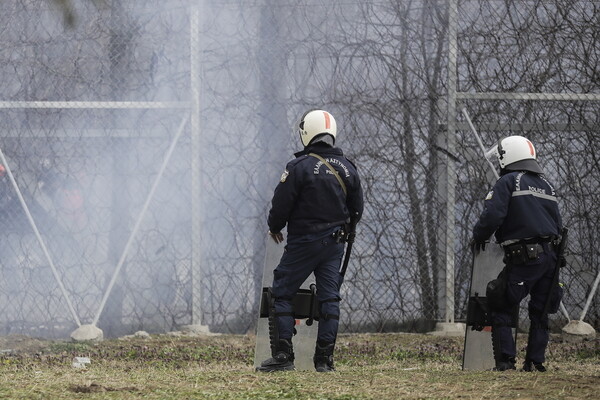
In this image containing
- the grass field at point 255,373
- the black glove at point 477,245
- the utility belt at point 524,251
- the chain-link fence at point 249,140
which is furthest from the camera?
the chain-link fence at point 249,140

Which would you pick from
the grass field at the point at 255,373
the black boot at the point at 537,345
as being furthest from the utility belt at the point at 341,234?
the black boot at the point at 537,345

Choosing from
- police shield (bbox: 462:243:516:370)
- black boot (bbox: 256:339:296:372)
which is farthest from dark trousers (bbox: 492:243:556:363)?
black boot (bbox: 256:339:296:372)

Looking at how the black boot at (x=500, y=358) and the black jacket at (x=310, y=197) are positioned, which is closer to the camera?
the black jacket at (x=310, y=197)

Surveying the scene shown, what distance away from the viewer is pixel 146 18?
9.92 meters

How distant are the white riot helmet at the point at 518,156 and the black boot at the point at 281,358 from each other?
1979 millimetres

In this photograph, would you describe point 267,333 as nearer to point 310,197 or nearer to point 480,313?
point 310,197

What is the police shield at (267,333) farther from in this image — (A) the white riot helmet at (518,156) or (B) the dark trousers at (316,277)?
(A) the white riot helmet at (518,156)

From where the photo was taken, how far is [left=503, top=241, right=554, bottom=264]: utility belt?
724cm

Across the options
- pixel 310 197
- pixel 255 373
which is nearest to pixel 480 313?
pixel 310 197

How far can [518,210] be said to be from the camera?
7.32 metres

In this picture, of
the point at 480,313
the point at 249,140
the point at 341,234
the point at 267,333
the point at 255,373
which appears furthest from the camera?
the point at 249,140

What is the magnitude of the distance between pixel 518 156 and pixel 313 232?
161cm

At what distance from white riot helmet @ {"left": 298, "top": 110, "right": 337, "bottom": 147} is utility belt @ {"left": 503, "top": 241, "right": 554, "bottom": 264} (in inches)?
56.2

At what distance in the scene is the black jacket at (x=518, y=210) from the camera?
7.29m
